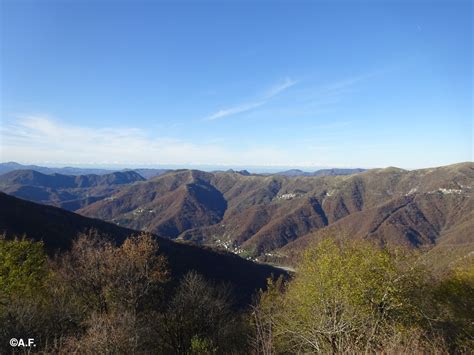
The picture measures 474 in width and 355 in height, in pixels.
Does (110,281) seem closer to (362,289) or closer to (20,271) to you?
(20,271)

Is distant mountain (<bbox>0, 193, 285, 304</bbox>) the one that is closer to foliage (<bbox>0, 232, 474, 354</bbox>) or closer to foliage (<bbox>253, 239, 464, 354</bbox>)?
foliage (<bbox>0, 232, 474, 354</bbox>)

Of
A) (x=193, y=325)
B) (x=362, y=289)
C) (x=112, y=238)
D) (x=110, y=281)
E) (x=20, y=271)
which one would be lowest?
(x=112, y=238)

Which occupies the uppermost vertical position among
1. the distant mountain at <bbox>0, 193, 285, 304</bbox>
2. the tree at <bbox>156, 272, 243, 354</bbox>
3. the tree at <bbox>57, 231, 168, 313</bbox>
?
the tree at <bbox>57, 231, 168, 313</bbox>

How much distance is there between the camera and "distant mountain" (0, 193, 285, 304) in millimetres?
112188

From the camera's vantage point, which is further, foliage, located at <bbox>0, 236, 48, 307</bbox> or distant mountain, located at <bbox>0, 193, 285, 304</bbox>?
distant mountain, located at <bbox>0, 193, 285, 304</bbox>

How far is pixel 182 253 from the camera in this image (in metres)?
143

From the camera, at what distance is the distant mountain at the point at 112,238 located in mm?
112188

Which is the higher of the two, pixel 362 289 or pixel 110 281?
pixel 362 289

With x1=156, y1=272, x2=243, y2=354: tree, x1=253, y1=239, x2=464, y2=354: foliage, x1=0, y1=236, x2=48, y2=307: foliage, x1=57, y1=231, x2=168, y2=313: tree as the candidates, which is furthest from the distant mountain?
x1=253, y1=239, x2=464, y2=354: foliage

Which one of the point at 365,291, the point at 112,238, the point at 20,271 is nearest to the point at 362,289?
the point at 365,291

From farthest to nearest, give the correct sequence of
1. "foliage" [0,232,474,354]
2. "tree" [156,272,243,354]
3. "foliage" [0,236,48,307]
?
"foliage" [0,236,48,307] → "tree" [156,272,243,354] → "foliage" [0,232,474,354]

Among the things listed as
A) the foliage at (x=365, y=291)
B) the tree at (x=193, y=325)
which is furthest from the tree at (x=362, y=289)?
the tree at (x=193, y=325)

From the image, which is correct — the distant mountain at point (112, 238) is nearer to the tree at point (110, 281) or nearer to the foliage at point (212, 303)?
the tree at point (110, 281)

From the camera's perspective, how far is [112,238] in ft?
422
